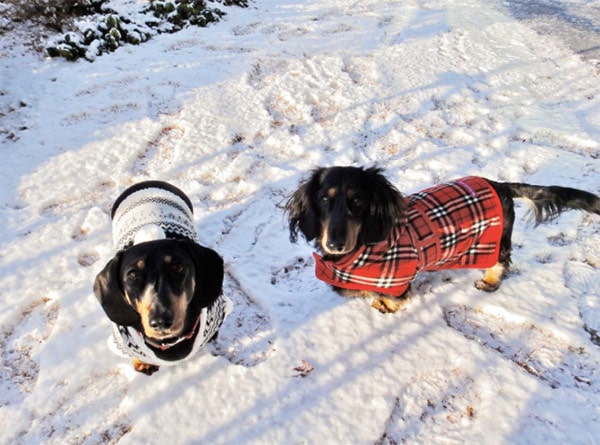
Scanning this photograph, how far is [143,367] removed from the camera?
2803 mm

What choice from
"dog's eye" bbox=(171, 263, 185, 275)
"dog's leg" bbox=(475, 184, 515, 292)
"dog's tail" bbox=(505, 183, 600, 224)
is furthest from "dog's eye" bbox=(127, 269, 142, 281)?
"dog's tail" bbox=(505, 183, 600, 224)

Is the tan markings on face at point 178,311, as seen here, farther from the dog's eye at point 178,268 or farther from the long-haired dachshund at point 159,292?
the dog's eye at point 178,268

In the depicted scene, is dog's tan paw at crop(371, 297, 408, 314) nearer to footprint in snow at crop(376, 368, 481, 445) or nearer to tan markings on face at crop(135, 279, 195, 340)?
footprint in snow at crop(376, 368, 481, 445)

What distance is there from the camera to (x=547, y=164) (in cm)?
457

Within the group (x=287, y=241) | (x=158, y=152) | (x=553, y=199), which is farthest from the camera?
(x=158, y=152)

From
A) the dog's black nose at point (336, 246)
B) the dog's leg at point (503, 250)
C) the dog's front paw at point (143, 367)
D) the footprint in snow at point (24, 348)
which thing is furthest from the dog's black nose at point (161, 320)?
the dog's leg at point (503, 250)

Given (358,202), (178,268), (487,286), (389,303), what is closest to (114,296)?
(178,268)

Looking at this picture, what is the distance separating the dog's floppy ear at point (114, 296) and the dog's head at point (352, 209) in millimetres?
1258

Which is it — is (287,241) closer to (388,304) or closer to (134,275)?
(388,304)

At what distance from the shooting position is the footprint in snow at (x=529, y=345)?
2.77 m

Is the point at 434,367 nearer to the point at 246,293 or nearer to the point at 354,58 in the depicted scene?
the point at 246,293

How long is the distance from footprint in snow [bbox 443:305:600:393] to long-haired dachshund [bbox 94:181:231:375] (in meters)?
1.86

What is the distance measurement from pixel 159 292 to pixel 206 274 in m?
0.30

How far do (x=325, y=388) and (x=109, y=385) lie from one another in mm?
1482
